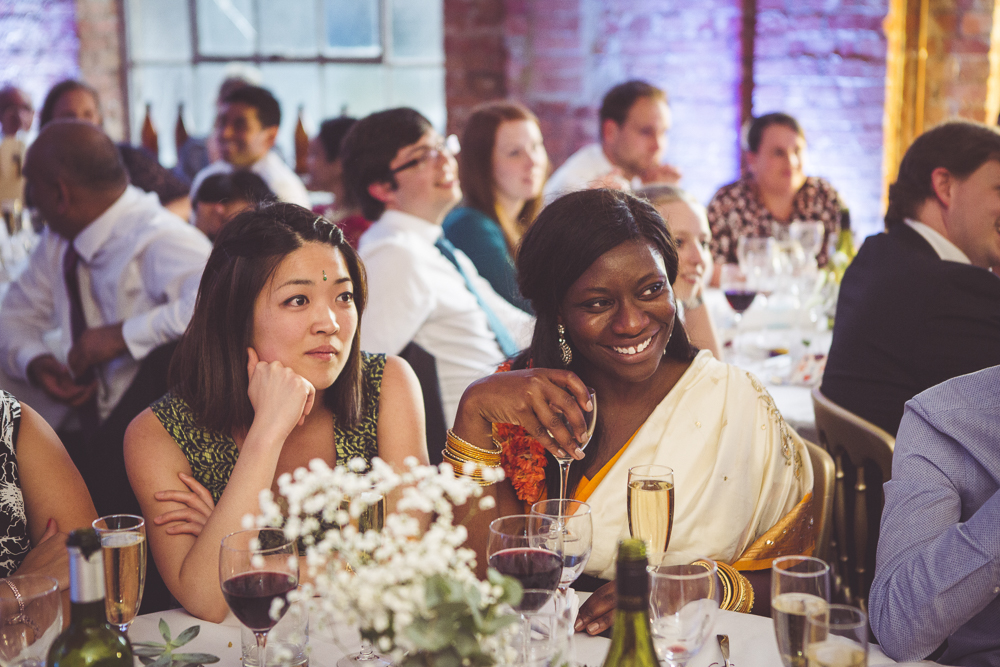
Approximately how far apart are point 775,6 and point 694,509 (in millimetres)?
4453

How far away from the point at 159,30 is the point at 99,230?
Answer: 13.5 feet

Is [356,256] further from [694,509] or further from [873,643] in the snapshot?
[873,643]

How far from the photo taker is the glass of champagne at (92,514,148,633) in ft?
3.67

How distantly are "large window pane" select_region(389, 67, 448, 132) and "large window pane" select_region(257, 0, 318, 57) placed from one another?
2.04 feet

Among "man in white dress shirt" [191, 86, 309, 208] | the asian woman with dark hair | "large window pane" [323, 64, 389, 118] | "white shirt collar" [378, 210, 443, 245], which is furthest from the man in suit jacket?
"large window pane" [323, 64, 389, 118]

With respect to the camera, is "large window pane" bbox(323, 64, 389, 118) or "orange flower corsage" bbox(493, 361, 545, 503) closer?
"orange flower corsage" bbox(493, 361, 545, 503)

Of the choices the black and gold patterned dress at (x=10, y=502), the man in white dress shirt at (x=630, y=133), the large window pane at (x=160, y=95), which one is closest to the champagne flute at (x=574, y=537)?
the black and gold patterned dress at (x=10, y=502)

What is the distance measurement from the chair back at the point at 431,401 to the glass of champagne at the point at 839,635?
1.56 meters

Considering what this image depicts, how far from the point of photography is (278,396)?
1639mm

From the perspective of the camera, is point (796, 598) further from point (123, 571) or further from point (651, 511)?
point (123, 571)

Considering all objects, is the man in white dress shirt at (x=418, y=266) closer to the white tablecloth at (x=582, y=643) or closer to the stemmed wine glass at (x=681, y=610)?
the white tablecloth at (x=582, y=643)

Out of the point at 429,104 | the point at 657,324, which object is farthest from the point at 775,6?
the point at 657,324

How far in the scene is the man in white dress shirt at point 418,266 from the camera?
2828 mm

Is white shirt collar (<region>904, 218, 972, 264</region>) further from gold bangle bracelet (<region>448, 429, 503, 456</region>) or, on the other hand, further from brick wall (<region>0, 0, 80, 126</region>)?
brick wall (<region>0, 0, 80, 126</region>)
